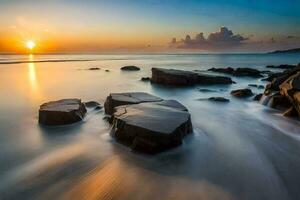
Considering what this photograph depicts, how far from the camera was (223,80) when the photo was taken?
1955cm

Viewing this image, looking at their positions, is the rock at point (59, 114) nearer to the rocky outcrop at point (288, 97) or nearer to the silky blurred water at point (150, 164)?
the silky blurred water at point (150, 164)

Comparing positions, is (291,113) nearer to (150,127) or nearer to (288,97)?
(288,97)

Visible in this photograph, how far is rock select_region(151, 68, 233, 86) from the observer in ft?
59.9

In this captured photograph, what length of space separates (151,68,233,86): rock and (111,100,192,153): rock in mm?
11056

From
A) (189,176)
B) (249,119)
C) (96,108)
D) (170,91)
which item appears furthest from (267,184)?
(170,91)

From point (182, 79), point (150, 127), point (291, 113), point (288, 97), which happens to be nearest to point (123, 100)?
point (150, 127)

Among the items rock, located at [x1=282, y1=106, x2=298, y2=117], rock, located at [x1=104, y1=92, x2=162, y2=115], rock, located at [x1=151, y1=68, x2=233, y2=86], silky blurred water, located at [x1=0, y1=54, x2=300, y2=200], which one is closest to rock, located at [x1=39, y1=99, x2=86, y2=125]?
silky blurred water, located at [x1=0, y1=54, x2=300, y2=200]

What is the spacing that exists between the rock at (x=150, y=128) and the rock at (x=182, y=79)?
11.1 meters

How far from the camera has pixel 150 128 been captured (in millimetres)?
5664

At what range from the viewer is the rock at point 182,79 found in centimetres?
1827

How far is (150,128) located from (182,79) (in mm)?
12794

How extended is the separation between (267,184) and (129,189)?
6.60 ft

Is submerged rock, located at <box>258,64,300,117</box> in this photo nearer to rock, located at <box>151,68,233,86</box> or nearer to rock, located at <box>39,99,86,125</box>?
rock, located at <box>39,99,86,125</box>

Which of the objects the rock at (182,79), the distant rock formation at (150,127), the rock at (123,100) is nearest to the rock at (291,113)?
the distant rock formation at (150,127)
